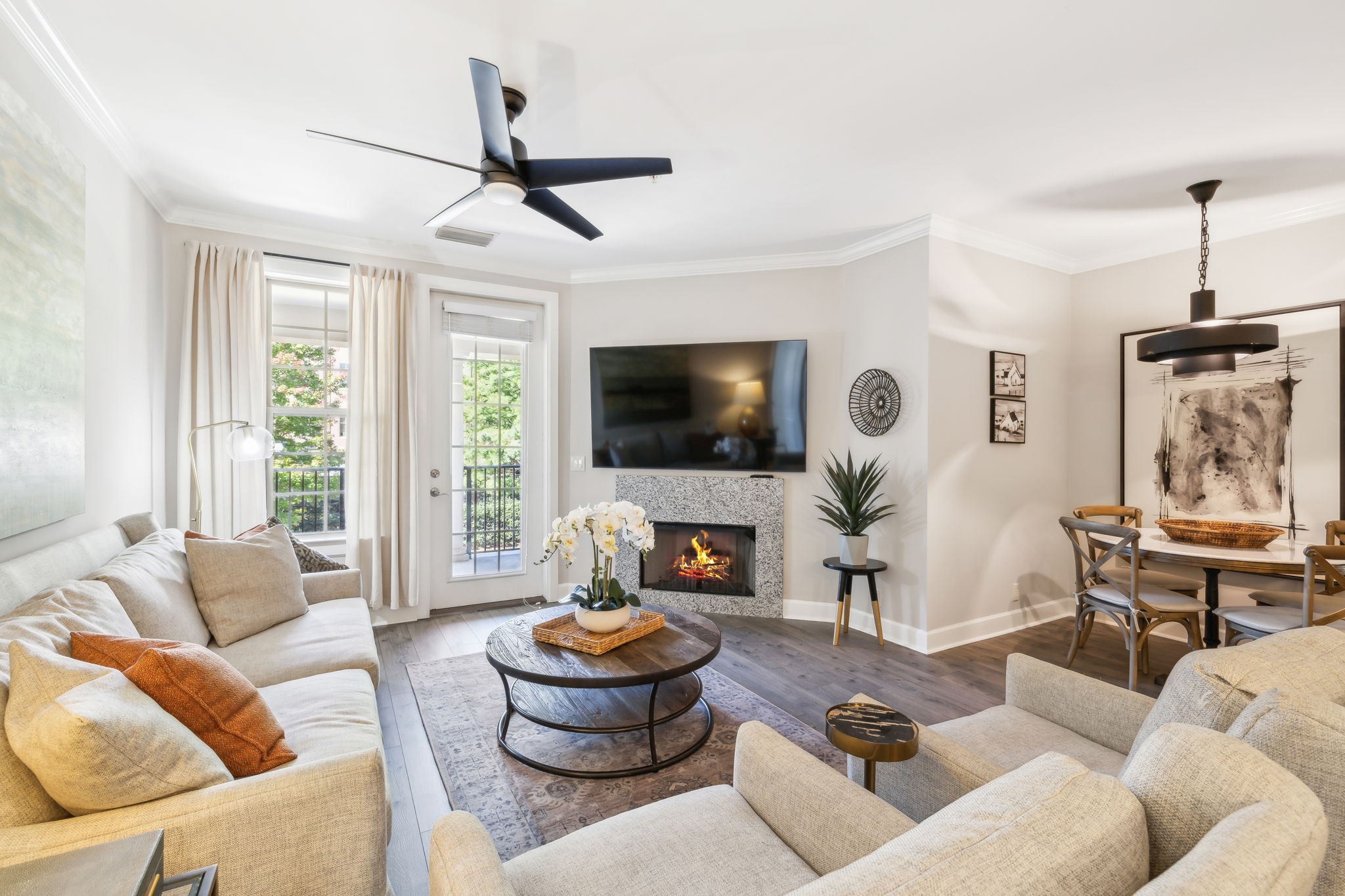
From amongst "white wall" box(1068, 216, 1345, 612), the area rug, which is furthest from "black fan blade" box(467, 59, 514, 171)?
"white wall" box(1068, 216, 1345, 612)

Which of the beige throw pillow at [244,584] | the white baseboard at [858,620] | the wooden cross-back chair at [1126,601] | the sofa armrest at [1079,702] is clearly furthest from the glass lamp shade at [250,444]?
the wooden cross-back chair at [1126,601]

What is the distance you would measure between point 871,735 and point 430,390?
3964 millimetres

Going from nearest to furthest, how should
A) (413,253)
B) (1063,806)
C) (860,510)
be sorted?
(1063,806), (860,510), (413,253)

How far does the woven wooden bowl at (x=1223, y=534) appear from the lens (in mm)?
2980

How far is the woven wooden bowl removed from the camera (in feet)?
9.78

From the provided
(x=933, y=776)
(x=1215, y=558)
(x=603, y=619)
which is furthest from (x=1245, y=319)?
(x=603, y=619)

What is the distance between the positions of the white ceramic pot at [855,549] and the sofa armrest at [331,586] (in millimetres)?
2867

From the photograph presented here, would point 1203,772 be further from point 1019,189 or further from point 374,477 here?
point 374,477

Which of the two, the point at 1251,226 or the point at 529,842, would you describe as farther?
the point at 1251,226

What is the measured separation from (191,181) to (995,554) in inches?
210

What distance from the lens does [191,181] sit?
3.23 metres

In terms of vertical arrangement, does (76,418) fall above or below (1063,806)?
above

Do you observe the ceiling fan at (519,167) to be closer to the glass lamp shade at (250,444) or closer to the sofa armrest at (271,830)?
the glass lamp shade at (250,444)

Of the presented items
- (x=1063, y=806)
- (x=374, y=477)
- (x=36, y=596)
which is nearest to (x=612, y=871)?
(x=1063, y=806)
